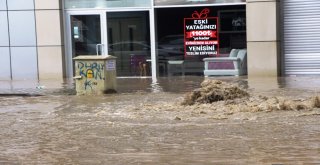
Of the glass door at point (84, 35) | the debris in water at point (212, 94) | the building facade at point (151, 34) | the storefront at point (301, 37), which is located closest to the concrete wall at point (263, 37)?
the building facade at point (151, 34)

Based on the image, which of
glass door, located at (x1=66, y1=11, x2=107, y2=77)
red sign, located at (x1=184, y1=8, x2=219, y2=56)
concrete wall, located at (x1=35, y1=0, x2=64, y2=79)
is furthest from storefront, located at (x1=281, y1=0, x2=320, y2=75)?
concrete wall, located at (x1=35, y1=0, x2=64, y2=79)

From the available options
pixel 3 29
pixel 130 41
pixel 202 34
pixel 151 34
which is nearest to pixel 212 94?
pixel 202 34

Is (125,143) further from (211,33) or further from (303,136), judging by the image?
(211,33)

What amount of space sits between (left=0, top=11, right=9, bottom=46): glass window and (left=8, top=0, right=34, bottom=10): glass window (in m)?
0.34

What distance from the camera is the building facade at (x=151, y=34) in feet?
60.0

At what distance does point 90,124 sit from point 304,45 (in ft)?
35.2

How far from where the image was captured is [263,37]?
59.8ft

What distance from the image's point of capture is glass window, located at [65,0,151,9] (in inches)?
768

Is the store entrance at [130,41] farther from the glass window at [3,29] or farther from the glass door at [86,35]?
the glass window at [3,29]

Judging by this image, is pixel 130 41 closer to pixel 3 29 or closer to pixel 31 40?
pixel 31 40

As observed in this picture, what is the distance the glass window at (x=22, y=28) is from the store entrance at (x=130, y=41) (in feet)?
8.96

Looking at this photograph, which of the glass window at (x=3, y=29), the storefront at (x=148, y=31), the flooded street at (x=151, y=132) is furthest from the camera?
the glass window at (x=3, y=29)

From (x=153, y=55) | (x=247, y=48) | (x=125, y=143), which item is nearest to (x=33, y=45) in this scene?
(x=153, y=55)

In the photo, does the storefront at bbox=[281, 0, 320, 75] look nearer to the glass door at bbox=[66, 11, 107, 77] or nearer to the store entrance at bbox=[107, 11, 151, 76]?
the store entrance at bbox=[107, 11, 151, 76]
